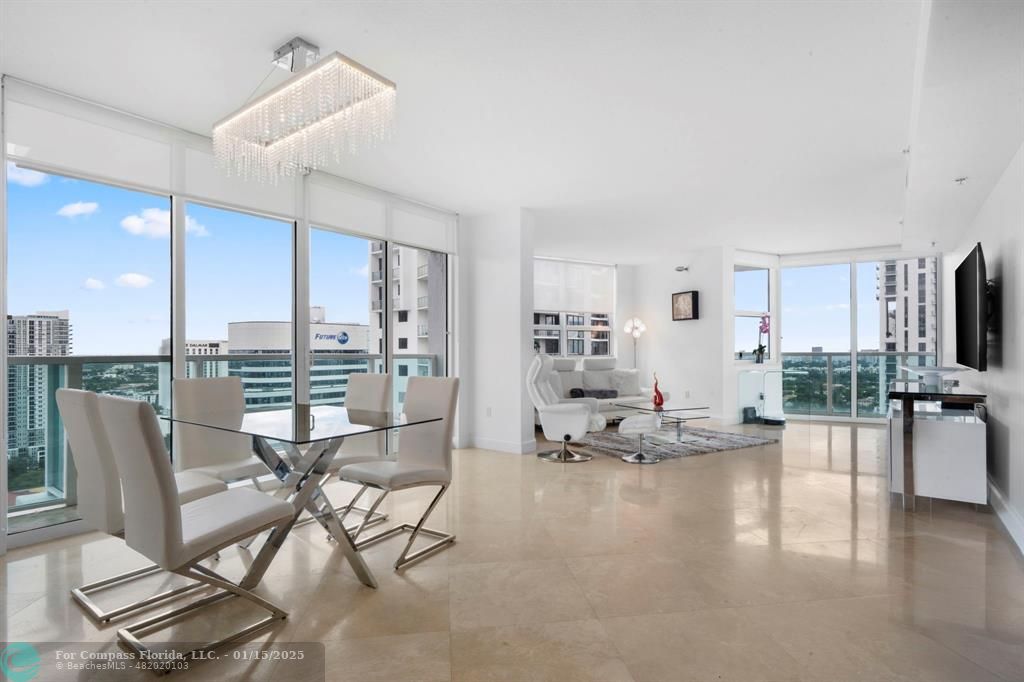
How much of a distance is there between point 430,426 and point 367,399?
763mm

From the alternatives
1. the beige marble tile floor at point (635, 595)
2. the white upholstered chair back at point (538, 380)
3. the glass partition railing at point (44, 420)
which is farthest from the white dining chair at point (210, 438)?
the white upholstered chair back at point (538, 380)

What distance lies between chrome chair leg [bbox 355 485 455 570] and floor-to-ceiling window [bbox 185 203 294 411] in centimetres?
137

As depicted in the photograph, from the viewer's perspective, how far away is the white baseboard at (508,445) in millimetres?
5812

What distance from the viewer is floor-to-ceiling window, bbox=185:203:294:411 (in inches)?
158

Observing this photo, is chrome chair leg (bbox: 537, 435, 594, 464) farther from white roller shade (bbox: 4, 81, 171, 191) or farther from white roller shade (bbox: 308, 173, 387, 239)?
white roller shade (bbox: 4, 81, 171, 191)

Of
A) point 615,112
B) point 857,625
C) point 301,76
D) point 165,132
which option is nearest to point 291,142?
point 301,76

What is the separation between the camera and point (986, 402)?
14.0 feet

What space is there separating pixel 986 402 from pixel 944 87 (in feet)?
10.3

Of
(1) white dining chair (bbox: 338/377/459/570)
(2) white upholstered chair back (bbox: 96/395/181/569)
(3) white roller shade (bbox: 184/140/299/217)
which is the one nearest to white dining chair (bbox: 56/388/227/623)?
(2) white upholstered chair back (bbox: 96/395/181/569)

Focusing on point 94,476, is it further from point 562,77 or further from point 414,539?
point 562,77

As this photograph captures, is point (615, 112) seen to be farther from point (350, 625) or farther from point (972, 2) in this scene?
point (350, 625)

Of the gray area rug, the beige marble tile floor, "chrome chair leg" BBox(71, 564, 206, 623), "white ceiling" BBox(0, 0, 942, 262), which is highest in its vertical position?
"white ceiling" BBox(0, 0, 942, 262)

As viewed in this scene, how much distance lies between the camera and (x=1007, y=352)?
11.8 feet

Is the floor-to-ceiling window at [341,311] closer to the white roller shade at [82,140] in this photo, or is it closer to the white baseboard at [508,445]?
the white roller shade at [82,140]
